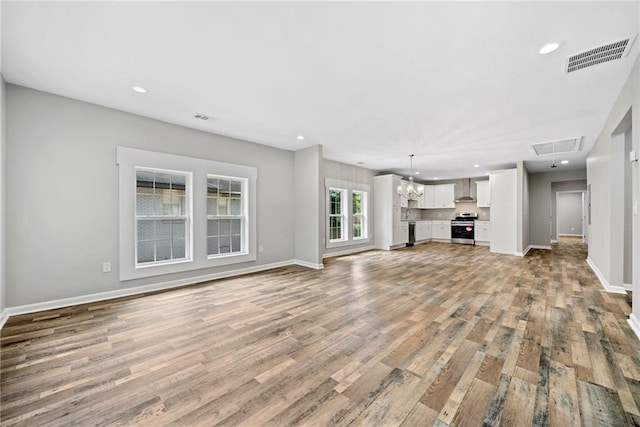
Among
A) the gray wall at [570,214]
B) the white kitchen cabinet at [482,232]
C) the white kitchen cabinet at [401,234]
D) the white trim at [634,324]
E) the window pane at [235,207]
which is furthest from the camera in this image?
the gray wall at [570,214]

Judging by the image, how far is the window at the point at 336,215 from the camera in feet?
23.1

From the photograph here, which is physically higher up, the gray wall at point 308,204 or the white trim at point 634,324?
the gray wall at point 308,204

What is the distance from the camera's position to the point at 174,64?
2516 millimetres

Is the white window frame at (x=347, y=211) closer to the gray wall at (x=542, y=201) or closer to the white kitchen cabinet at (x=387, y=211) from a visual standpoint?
the white kitchen cabinet at (x=387, y=211)

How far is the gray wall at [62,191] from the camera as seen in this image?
2.92m

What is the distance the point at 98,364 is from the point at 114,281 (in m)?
1.91

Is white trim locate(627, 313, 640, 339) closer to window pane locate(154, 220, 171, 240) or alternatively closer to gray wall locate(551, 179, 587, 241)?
window pane locate(154, 220, 171, 240)

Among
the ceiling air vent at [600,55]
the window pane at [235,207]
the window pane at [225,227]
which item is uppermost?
the ceiling air vent at [600,55]

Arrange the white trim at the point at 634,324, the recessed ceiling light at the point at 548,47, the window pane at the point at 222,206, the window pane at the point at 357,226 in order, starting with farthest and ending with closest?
the window pane at the point at 357,226 < the window pane at the point at 222,206 < the white trim at the point at 634,324 < the recessed ceiling light at the point at 548,47

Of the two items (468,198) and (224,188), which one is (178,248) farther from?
(468,198)

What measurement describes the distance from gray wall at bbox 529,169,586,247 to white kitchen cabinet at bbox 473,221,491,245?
48.7 inches

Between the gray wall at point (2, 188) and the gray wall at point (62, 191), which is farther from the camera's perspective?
the gray wall at point (62, 191)

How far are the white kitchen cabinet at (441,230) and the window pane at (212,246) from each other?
8.74m

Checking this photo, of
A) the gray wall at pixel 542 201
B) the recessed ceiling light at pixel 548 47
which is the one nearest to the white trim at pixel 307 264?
the recessed ceiling light at pixel 548 47
